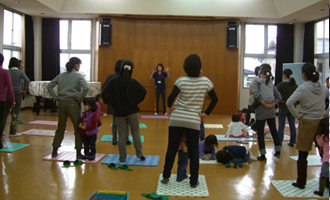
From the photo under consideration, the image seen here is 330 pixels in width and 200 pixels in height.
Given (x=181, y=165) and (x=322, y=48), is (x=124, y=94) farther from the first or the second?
(x=322, y=48)

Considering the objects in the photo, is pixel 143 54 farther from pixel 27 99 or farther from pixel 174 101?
pixel 174 101

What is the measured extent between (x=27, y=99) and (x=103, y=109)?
272 cm

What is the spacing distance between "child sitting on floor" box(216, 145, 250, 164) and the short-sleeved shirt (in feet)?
18.4

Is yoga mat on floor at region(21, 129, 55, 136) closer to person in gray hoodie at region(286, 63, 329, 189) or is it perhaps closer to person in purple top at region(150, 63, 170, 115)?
person in purple top at region(150, 63, 170, 115)

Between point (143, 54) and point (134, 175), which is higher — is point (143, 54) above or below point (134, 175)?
above

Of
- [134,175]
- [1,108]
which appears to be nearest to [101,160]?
[134,175]

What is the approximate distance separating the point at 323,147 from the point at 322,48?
26.8ft

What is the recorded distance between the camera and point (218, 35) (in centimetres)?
1029

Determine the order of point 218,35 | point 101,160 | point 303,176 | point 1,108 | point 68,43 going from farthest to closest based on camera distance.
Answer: point 68,43 < point 218,35 < point 1,108 < point 101,160 < point 303,176

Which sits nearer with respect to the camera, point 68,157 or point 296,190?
point 296,190

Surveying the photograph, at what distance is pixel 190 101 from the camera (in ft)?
10.1

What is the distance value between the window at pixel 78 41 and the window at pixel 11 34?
149cm

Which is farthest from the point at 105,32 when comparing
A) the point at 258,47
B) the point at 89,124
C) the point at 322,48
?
the point at 322,48

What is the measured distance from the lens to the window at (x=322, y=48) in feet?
31.6
